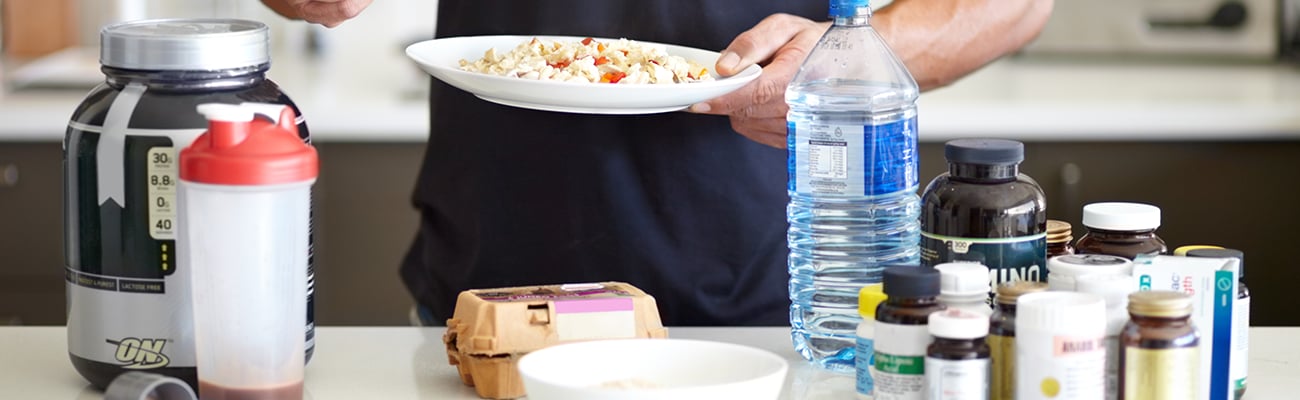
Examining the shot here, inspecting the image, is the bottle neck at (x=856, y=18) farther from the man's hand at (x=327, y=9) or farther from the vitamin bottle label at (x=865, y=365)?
the man's hand at (x=327, y=9)

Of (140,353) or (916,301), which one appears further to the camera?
(140,353)

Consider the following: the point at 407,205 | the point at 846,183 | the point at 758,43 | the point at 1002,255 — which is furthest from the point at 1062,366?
the point at 407,205

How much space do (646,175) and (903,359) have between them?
62 cm

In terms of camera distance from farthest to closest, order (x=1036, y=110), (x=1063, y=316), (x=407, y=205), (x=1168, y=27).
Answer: (x=1168, y=27) → (x=407, y=205) → (x=1036, y=110) → (x=1063, y=316)

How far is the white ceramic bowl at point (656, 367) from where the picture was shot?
35.2 inches

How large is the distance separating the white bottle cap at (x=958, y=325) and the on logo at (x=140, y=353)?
0.52 m

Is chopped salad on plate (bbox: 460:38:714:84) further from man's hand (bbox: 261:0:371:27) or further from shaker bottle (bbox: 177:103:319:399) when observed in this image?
shaker bottle (bbox: 177:103:319:399)

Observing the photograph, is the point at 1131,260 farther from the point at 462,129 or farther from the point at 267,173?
the point at 462,129

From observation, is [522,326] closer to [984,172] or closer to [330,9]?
[984,172]

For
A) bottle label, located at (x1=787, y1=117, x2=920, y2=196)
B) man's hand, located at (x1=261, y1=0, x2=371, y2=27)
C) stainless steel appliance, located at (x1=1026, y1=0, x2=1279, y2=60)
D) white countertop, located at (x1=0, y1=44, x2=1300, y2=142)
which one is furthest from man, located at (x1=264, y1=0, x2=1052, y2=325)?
stainless steel appliance, located at (x1=1026, y1=0, x2=1279, y2=60)

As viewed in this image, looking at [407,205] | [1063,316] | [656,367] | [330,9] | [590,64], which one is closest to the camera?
[1063,316]

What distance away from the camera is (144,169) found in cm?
97

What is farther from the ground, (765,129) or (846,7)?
(846,7)

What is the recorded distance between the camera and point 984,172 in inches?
38.8
